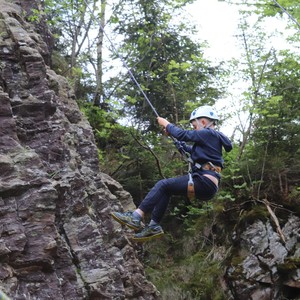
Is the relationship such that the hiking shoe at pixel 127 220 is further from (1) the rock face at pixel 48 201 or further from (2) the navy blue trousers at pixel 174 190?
(1) the rock face at pixel 48 201

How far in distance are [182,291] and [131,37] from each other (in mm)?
8361

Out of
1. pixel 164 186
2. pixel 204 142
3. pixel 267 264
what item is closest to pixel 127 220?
pixel 164 186

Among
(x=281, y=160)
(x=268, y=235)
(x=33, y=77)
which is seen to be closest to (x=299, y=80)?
(x=281, y=160)

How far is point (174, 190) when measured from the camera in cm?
532

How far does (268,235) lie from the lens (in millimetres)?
11016

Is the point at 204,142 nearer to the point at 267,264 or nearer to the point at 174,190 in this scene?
the point at 174,190

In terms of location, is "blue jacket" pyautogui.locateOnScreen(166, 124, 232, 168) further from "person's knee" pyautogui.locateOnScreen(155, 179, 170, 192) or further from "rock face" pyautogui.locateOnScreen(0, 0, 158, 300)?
"rock face" pyautogui.locateOnScreen(0, 0, 158, 300)

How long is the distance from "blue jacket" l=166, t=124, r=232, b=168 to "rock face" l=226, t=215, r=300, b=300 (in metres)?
5.91

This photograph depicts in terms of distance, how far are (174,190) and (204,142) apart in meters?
0.70

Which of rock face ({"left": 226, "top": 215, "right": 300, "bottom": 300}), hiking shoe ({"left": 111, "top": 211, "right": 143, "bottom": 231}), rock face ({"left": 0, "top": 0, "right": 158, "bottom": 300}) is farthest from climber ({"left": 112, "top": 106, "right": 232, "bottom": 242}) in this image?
rock face ({"left": 226, "top": 215, "right": 300, "bottom": 300})

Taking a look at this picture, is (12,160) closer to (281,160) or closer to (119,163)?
(119,163)

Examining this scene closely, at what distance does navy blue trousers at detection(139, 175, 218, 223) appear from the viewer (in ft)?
17.2

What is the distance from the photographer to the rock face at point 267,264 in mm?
10125

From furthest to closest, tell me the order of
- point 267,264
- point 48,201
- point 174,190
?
point 267,264 < point 48,201 < point 174,190
